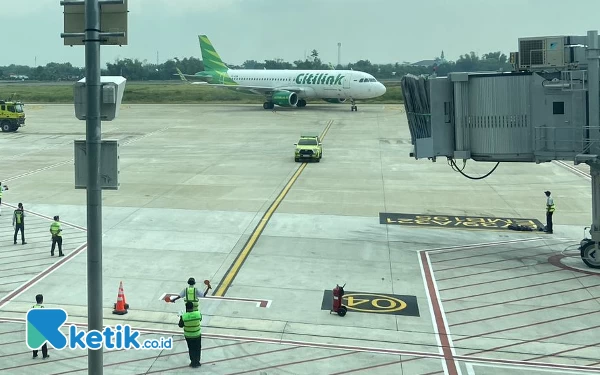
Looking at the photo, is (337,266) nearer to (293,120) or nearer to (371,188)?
(371,188)

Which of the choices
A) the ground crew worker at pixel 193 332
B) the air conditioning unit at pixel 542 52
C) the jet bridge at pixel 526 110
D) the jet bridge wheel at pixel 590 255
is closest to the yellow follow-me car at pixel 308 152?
the jet bridge at pixel 526 110

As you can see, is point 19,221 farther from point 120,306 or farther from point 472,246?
point 472,246

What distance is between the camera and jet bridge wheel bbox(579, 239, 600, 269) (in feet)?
70.9

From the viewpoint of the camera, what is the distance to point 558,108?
72.5 feet

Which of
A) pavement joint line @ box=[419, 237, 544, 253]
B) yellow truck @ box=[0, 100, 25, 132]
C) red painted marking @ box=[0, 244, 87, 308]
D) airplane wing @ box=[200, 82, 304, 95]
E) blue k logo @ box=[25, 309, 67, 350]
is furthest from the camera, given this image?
airplane wing @ box=[200, 82, 304, 95]

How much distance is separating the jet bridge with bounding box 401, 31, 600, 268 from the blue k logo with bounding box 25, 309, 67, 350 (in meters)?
14.2

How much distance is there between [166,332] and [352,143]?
41.3 metres

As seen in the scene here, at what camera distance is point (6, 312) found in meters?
16.8

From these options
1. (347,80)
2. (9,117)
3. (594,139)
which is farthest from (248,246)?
(347,80)

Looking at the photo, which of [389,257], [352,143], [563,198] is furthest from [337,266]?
[352,143]

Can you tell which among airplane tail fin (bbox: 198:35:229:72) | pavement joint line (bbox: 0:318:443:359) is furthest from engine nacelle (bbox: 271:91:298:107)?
pavement joint line (bbox: 0:318:443:359)

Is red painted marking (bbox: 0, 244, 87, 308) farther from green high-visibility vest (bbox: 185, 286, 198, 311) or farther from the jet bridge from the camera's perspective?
the jet bridge

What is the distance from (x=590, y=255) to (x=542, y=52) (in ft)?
23.0

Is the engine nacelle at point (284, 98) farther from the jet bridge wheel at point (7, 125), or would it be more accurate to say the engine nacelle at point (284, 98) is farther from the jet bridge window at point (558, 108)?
the jet bridge window at point (558, 108)
